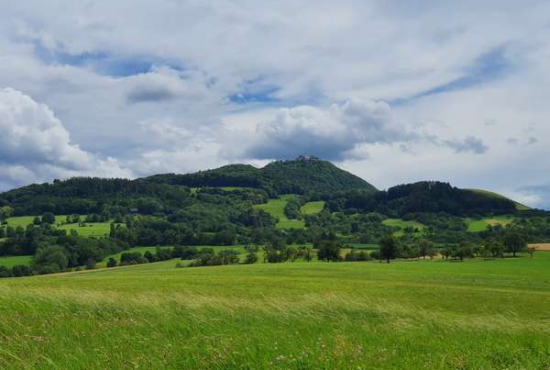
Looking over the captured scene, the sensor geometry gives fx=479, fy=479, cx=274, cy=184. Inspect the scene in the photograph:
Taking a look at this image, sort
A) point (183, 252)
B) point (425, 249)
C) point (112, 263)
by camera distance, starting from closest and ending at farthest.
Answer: point (425, 249)
point (112, 263)
point (183, 252)

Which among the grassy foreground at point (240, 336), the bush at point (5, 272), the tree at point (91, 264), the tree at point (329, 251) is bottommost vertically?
the bush at point (5, 272)

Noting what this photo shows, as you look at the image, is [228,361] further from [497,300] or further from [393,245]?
[393,245]

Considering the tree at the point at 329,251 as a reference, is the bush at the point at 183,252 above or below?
below

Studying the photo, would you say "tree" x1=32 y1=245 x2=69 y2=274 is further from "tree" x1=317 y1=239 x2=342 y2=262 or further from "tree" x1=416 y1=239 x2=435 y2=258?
"tree" x1=416 y1=239 x2=435 y2=258

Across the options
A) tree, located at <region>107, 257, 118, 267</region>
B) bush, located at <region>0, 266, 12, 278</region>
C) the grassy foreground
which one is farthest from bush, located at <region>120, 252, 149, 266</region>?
the grassy foreground

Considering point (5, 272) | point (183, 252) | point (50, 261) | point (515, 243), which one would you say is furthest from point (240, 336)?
point (183, 252)

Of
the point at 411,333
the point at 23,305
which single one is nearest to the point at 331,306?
the point at 411,333

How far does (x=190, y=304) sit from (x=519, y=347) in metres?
9.11

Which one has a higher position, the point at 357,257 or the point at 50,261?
the point at 357,257

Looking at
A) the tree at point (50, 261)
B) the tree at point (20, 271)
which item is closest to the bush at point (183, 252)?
the tree at point (50, 261)

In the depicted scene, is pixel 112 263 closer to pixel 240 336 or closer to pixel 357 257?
pixel 357 257

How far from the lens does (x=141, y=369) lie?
26.6 ft

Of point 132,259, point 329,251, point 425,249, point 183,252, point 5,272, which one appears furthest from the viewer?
point 183,252

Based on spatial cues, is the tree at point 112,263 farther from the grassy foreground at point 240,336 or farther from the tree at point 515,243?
the grassy foreground at point 240,336
